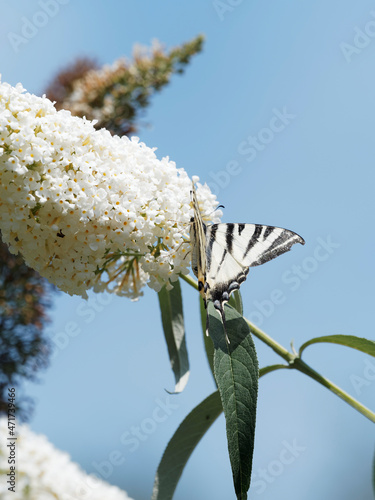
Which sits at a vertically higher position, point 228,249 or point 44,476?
point 228,249

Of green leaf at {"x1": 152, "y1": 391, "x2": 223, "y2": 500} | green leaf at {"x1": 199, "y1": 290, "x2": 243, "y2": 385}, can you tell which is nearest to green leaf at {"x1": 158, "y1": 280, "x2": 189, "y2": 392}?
green leaf at {"x1": 199, "y1": 290, "x2": 243, "y2": 385}

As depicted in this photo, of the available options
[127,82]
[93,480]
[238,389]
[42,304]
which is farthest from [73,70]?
[238,389]

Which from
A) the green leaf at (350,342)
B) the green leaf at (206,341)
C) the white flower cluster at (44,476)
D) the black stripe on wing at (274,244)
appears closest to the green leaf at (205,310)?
the green leaf at (206,341)

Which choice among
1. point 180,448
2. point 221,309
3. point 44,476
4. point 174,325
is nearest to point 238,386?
point 221,309

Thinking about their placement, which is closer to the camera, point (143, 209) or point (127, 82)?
point (143, 209)

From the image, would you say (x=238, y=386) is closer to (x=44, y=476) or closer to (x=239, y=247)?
(x=239, y=247)

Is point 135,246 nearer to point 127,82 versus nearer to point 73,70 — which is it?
point 127,82
